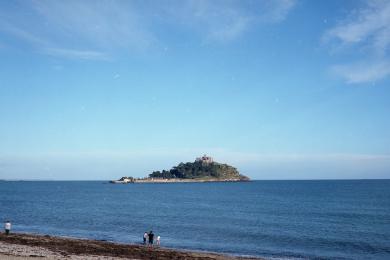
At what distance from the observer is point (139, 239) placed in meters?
52.4

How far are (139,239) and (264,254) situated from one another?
53.4 feet

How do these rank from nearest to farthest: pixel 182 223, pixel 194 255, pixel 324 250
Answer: pixel 194 255 < pixel 324 250 < pixel 182 223

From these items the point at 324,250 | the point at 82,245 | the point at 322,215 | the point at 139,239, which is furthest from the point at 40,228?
the point at 322,215

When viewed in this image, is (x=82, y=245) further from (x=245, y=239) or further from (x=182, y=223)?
(x=182, y=223)

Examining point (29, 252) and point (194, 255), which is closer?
point (29, 252)

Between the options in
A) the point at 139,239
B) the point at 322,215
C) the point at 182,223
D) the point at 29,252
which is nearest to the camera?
the point at 29,252

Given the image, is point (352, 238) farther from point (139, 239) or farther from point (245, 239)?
point (139, 239)

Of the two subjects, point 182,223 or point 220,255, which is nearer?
point 220,255

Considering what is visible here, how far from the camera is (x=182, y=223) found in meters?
69.8

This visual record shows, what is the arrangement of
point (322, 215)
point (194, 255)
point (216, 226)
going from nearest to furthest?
1. point (194, 255)
2. point (216, 226)
3. point (322, 215)

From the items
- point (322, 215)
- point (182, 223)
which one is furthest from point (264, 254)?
point (322, 215)

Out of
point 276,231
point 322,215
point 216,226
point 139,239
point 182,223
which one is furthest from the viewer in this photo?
point 322,215

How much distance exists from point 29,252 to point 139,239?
18771 mm

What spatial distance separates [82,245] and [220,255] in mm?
13442
